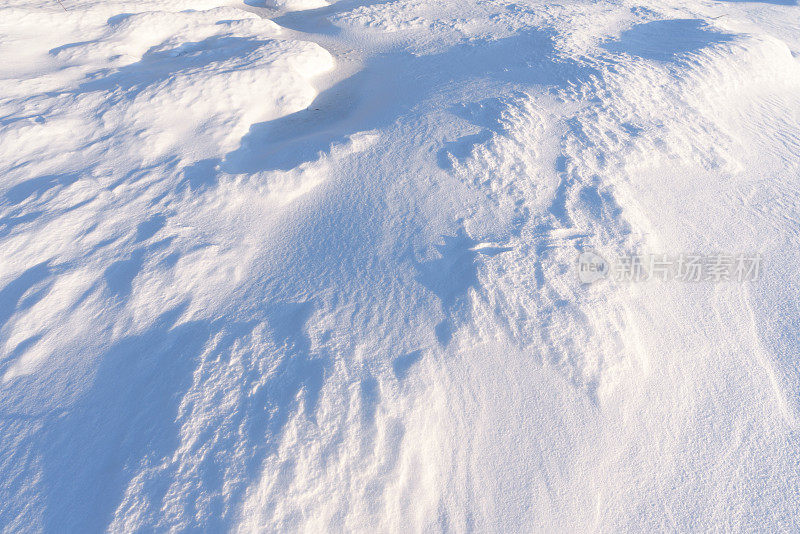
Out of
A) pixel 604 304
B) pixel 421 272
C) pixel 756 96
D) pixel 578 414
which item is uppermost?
pixel 756 96

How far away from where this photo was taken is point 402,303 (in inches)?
128

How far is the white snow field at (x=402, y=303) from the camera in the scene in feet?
8.40

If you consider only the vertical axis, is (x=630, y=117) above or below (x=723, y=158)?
above

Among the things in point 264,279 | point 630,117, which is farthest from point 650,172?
point 264,279

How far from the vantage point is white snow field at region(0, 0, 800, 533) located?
2.56 m

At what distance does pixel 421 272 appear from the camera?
3436 mm

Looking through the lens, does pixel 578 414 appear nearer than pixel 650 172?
Yes

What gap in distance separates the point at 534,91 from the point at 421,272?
10.7 ft

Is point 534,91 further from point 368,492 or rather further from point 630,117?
point 368,492

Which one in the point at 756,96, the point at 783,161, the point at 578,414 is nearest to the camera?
the point at 578,414

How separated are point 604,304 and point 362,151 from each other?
276 cm

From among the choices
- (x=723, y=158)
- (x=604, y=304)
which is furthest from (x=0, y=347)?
(x=723, y=158)

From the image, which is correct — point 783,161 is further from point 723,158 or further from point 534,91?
point 534,91

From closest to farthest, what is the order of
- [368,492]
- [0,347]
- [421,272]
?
[368,492] < [0,347] < [421,272]
